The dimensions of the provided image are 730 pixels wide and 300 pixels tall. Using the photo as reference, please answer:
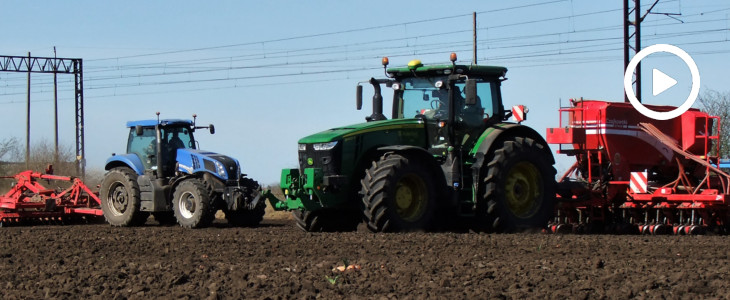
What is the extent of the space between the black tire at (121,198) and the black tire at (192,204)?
957 mm

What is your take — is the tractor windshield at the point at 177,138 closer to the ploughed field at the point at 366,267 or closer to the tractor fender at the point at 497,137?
the ploughed field at the point at 366,267

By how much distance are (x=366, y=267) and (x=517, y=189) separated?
5531 millimetres

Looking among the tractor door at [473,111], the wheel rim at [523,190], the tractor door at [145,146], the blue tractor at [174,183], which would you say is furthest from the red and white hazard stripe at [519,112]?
the tractor door at [145,146]

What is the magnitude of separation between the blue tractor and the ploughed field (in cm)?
341

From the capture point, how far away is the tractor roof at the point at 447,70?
45.6ft

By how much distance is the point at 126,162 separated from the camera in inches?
742

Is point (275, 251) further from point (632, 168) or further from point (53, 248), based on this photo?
point (632, 168)

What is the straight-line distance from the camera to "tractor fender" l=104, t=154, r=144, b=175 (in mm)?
18703

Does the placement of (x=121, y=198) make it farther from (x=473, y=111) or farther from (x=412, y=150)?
(x=473, y=111)

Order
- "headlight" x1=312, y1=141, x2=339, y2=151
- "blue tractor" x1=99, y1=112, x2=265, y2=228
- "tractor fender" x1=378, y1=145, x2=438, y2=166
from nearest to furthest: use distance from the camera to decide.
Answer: "tractor fender" x1=378, y1=145, x2=438, y2=166 < "headlight" x1=312, y1=141, x2=339, y2=151 < "blue tractor" x1=99, y1=112, x2=265, y2=228

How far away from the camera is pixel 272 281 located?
8.30 m

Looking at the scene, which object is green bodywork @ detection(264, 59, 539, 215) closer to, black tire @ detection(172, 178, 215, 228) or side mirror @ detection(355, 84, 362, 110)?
side mirror @ detection(355, 84, 362, 110)

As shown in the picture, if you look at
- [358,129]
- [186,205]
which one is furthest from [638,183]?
[186,205]

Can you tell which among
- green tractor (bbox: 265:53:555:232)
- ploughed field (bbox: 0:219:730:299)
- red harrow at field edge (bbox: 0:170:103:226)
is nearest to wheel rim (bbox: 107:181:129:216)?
red harrow at field edge (bbox: 0:170:103:226)
